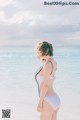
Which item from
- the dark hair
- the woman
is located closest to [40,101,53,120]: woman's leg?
the woman

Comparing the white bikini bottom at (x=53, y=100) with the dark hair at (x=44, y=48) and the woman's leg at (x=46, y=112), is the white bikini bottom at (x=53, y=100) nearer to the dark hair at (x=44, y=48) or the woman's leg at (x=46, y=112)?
the woman's leg at (x=46, y=112)

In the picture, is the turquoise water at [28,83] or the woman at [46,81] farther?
the turquoise water at [28,83]

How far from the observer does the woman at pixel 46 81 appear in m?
3.81

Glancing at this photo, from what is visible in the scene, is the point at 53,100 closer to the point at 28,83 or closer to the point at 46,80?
the point at 46,80

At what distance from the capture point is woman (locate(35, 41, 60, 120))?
3.81m

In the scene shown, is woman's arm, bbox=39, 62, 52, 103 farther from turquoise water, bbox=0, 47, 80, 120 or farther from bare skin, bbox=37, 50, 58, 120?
turquoise water, bbox=0, 47, 80, 120

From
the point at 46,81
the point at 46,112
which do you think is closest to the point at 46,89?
the point at 46,81

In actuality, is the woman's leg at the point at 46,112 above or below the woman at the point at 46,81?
below

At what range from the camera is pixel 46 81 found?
3828mm

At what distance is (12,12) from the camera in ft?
14.4

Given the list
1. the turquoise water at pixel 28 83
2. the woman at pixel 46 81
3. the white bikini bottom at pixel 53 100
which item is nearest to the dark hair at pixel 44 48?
the woman at pixel 46 81

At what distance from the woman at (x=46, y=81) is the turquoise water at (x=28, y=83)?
52 cm

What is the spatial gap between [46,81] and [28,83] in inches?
24.0

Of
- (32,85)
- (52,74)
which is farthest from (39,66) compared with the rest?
(52,74)
